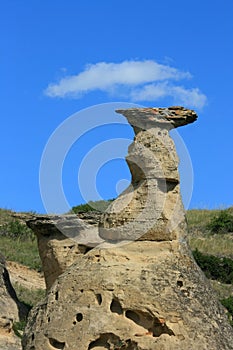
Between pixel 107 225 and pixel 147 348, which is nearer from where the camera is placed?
pixel 147 348

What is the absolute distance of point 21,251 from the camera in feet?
110

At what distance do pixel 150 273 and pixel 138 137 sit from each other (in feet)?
6.22

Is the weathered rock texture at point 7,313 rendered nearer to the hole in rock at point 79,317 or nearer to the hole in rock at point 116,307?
the hole in rock at point 79,317

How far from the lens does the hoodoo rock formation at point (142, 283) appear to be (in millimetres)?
9117

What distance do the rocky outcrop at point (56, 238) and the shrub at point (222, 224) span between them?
1934cm

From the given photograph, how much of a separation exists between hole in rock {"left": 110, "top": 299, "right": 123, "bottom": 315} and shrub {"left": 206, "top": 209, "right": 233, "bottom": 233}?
29.5 m

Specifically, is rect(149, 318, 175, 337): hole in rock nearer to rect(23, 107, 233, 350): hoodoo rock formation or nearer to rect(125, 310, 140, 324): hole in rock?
rect(23, 107, 233, 350): hoodoo rock formation

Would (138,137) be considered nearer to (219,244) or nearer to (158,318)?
(158,318)

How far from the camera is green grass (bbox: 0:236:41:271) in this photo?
31.3m

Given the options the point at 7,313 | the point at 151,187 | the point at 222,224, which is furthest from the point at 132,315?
the point at 222,224

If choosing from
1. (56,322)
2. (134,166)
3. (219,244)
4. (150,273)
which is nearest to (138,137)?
(134,166)

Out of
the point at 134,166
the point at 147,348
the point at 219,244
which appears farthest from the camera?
the point at 219,244

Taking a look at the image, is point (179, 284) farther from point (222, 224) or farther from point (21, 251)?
point (222, 224)

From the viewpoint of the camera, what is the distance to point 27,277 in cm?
2872
